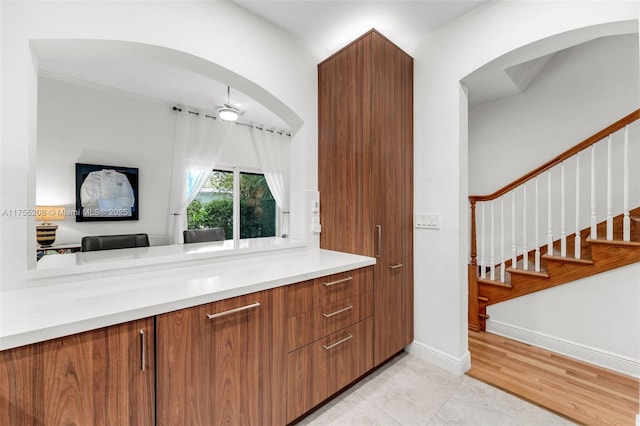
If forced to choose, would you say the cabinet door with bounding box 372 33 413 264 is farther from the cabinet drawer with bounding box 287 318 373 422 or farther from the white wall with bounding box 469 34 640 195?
the white wall with bounding box 469 34 640 195

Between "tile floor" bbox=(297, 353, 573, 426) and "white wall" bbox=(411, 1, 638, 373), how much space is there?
222 mm

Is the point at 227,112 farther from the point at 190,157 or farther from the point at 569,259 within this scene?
the point at 569,259

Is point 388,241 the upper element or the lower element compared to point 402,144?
lower

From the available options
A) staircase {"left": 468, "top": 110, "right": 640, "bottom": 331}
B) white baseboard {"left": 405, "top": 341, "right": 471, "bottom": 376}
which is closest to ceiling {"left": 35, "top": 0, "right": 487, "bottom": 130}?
staircase {"left": 468, "top": 110, "right": 640, "bottom": 331}

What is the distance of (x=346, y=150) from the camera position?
206cm

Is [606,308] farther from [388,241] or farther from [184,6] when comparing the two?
[184,6]

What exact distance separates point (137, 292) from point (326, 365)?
1.05 m

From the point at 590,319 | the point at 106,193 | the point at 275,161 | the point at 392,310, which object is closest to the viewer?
the point at 392,310

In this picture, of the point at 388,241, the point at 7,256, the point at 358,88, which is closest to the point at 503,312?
the point at 388,241

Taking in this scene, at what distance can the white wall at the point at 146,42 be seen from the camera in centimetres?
114

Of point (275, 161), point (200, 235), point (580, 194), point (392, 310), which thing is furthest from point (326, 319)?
point (275, 161)

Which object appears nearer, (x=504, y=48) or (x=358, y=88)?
(x=504, y=48)

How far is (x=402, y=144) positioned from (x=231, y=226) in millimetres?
3432

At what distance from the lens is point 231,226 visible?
15.2 ft
